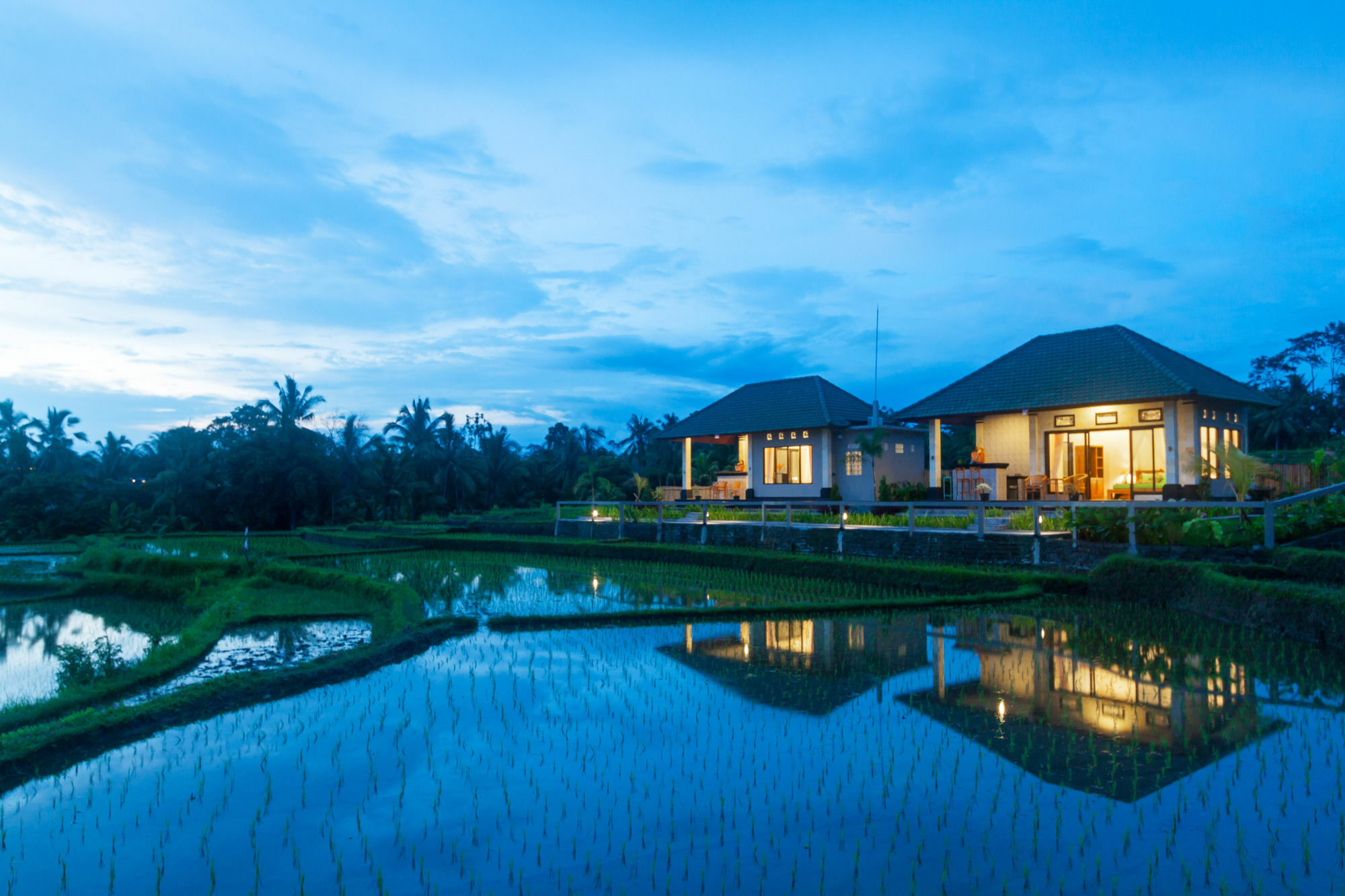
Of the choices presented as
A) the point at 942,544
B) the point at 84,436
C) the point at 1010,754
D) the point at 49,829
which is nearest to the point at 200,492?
the point at 84,436

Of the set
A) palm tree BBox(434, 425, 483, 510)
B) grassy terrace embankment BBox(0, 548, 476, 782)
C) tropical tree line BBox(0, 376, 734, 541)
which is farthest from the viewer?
palm tree BBox(434, 425, 483, 510)

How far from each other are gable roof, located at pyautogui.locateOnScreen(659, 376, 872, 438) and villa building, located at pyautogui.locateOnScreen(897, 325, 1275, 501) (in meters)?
3.15

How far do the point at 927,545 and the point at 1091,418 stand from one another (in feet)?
21.8

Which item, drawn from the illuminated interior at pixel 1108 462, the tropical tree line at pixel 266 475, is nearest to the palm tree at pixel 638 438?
the tropical tree line at pixel 266 475

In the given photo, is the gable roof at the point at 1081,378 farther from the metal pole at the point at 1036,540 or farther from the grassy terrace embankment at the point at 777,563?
the grassy terrace embankment at the point at 777,563

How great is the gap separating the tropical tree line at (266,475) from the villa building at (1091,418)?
1169 centimetres

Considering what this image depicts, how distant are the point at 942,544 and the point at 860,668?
815 centimetres

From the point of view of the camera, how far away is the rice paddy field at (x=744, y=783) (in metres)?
3.91

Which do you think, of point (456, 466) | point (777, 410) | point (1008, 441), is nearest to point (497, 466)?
point (456, 466)

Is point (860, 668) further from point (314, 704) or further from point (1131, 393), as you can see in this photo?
point (1131, 393)

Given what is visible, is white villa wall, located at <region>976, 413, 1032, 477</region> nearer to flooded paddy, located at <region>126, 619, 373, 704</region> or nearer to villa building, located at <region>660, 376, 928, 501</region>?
villa building, located at <region>660, 376, 928, 501</region>

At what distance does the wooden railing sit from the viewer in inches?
446

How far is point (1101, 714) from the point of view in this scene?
6.18 metres

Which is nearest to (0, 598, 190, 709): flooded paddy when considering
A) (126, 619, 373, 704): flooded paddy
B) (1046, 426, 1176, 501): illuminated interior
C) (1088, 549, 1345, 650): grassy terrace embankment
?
(126, 619, 373, 704): flooded paddy
